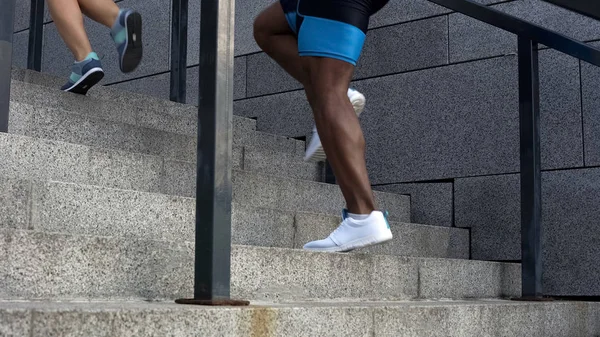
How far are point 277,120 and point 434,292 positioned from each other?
228 cm

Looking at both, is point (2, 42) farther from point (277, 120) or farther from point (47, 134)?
point (277, 120)

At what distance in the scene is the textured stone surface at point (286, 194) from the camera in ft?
12.5

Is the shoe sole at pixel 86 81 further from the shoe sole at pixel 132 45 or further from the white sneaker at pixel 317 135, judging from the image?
the white sneaker at pixel 317 135

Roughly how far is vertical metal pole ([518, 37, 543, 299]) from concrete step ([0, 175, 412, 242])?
76 centimetres

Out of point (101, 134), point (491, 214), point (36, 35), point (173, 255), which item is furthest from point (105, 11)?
point (173, 255)

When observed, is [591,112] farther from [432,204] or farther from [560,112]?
[432,204]

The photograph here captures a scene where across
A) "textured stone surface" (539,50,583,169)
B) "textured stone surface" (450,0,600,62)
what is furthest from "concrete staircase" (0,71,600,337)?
"textured stone surface" (450,0,600,62)

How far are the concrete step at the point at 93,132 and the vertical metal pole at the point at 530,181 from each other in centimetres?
145

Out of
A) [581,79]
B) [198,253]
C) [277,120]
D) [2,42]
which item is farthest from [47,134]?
[581,79]

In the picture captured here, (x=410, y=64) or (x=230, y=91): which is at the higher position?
(x=410, y=64)

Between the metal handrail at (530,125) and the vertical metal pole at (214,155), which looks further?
the metal handrail at (530,125)

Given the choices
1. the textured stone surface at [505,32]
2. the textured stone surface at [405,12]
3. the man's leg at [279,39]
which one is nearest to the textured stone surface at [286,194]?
the man's leg at [279,39]

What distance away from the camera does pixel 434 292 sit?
3.50 metres

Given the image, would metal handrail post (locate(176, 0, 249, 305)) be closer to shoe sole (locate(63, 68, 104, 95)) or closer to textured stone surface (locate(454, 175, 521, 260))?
shoe sole (locate(63, 68, 104, 95))
